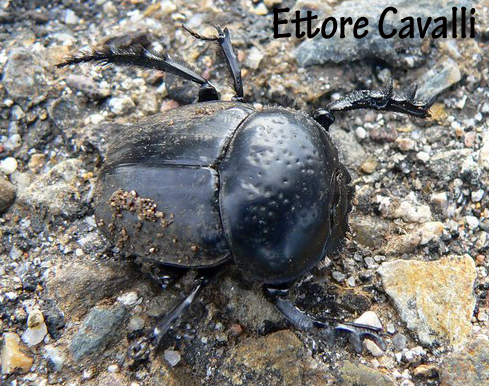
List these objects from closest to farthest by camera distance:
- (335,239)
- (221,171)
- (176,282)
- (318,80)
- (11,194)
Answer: (221,171) < (335,239) < (176,282) < (11,194) < (318,80)

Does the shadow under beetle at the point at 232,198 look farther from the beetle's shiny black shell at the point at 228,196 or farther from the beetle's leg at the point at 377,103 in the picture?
the beetle's leg at the point at 377,103

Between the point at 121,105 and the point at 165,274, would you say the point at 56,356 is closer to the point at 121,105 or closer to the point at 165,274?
the point at 165,274

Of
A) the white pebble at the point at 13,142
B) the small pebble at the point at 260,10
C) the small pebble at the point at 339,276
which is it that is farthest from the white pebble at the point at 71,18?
the small pebble at the point at 339,276

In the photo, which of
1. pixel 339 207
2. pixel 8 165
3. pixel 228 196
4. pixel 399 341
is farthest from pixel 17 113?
pixel 399 341

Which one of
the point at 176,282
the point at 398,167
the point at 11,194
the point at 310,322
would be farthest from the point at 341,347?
the point at 11,194

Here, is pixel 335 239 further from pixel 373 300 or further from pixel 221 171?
pixel 221 171

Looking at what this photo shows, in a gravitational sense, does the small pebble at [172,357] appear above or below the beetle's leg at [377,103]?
below

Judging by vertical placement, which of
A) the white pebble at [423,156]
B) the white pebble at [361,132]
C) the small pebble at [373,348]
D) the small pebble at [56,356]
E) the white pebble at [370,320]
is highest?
the white pebble at [361,132]
